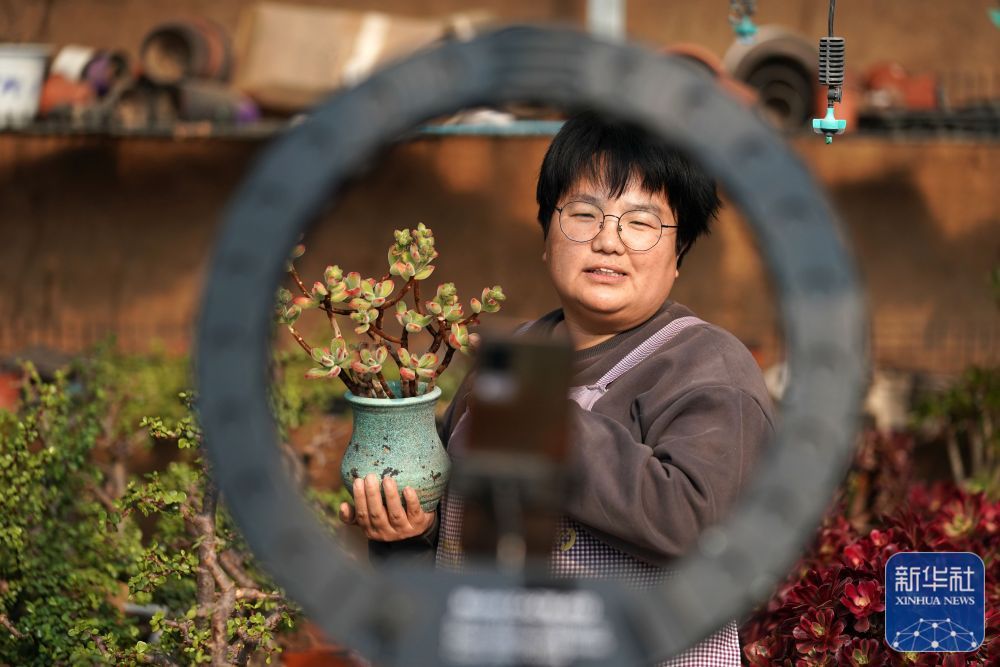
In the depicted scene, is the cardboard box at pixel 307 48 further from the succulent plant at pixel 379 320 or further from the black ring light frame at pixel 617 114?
the black ring light frame at pixel 617 114

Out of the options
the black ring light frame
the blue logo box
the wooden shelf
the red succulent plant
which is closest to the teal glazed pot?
the black ring light frame

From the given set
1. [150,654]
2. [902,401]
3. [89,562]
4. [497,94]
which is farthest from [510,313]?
[497,94]

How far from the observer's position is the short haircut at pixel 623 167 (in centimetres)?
155

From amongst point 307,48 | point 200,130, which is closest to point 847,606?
point 200,130

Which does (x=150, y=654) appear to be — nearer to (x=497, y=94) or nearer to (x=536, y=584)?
(x=536, y=584)

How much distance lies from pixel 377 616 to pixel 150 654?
111 centimetres

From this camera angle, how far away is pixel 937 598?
1.81 meters

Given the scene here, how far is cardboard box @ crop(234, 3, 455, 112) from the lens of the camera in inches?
157

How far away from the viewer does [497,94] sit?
41.0 inches

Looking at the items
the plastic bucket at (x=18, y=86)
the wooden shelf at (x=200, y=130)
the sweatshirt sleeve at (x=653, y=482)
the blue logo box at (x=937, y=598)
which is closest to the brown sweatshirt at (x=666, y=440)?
the sweatshirt sleeve at (x=653, y=482)

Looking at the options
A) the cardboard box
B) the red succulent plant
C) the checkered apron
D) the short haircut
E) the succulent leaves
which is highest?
the cardboard box

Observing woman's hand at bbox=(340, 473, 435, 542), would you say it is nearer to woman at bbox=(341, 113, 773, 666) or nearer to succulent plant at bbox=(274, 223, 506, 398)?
woman at bbox=(341, 113, 773, 666)

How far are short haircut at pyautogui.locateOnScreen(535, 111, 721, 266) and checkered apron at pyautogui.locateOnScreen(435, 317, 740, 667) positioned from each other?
16 cm

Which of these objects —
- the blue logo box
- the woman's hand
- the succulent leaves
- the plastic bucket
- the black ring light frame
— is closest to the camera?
the black ring light frame
